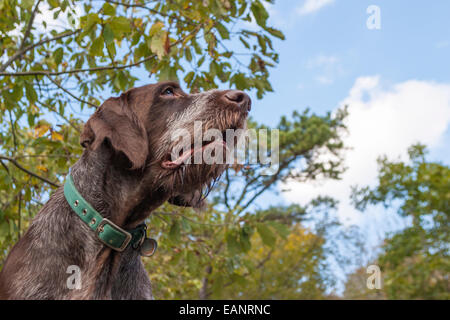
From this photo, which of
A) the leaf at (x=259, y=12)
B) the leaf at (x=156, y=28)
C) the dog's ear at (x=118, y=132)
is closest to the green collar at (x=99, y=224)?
the dog's ear at (x=118, y=132)

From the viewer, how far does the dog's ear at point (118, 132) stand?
2.61 metres

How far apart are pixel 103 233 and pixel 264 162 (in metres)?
2.02

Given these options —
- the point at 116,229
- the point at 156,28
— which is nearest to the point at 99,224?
the point at 116,229

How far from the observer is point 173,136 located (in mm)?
2896

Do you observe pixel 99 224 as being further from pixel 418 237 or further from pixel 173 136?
pixel 418 237

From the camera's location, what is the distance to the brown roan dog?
98.6 inches

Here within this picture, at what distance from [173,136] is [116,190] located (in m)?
0.56

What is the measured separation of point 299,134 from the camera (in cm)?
2338

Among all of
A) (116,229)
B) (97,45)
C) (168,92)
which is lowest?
(116,229)

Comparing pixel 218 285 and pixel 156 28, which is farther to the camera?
pixel 218 285

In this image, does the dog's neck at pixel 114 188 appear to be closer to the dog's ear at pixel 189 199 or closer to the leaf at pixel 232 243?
the dog's ear at pixel 189 199

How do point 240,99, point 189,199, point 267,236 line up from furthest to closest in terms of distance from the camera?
point 267,236 → point 189,199 → point 240,99

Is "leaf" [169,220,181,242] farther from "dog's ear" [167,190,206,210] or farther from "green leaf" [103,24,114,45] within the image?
"green leaf" [103,24,114,45]

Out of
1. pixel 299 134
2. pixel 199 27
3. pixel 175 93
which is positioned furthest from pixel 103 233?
pixel 299 134
